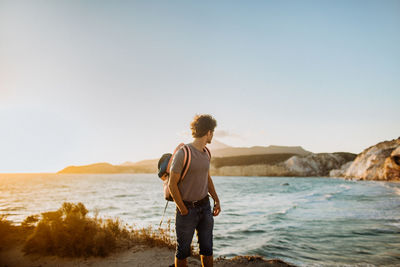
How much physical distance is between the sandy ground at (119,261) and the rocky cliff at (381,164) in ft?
147

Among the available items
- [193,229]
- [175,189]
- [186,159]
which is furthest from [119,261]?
[186,159]

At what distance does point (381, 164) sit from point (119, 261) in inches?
2508

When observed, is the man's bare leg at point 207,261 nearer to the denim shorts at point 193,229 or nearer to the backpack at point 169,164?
the denim shorts at point 193,229

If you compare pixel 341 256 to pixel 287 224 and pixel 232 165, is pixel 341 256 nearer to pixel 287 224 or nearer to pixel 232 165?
pixel 287 224

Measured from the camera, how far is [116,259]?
184 inches

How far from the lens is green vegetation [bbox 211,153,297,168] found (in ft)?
399

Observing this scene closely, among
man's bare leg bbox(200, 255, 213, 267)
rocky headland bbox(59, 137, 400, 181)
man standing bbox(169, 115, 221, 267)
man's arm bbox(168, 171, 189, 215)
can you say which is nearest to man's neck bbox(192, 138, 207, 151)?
man standing bbox(169, 115, 221, 267)

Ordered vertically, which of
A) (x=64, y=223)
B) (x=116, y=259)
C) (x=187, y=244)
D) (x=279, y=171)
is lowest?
(x=279, y=171)

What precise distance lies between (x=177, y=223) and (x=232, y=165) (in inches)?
5104

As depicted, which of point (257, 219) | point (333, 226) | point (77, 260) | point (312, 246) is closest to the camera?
point (77, 260)

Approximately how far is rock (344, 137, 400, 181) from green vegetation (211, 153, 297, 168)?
53050 mm

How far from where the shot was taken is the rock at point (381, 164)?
4159 cm

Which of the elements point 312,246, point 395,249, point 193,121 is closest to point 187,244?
point 193,121

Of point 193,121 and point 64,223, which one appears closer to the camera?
point 193,121
